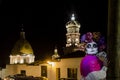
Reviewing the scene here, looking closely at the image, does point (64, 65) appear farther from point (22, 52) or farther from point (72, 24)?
point (22, 52)

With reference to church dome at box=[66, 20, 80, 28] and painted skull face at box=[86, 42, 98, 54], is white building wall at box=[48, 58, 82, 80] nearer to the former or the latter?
painted skull face at box=[86, 42, 98, 54]

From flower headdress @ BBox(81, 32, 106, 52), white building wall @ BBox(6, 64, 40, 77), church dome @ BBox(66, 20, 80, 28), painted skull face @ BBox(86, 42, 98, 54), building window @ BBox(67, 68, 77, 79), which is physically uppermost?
church dome @ BBox(66, 20, 80, 28)

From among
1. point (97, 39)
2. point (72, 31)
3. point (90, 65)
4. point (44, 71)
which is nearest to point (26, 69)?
point (44, 71)

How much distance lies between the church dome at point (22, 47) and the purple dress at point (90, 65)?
222 ft

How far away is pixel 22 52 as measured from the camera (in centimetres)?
7650

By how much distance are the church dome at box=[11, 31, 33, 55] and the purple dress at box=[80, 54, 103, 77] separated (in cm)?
6756

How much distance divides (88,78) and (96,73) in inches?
8.7

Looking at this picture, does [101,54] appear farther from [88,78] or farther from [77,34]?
[77,34]

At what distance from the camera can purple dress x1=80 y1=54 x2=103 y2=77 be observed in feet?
23.0

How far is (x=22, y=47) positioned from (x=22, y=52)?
2.16m

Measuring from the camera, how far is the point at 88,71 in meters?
7.11

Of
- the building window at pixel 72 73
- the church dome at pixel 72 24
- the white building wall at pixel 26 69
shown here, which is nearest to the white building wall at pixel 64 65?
the building window at pixel 72 73

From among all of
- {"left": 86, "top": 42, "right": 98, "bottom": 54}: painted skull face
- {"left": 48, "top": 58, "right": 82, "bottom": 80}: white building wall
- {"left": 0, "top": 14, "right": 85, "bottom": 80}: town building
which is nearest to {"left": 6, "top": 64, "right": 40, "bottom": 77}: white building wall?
{"left": 0, "top": 14, "right": 85, "bottom": 80}: town building

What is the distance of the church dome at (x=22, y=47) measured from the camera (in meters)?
74.9
